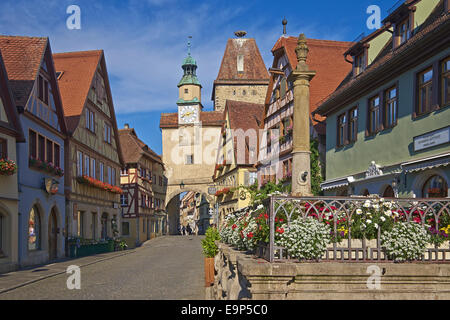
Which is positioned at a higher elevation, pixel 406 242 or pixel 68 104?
pixel 68 104

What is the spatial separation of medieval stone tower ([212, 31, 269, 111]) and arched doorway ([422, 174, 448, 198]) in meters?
49.1

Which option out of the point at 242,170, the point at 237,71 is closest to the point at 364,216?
the point at 242,170

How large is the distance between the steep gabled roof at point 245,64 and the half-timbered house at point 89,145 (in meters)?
33.4

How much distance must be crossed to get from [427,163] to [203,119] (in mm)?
47696

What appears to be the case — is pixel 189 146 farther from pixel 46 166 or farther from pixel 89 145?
pixel 46 166

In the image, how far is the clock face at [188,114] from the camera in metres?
60.3

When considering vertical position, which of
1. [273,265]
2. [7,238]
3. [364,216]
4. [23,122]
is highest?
[23,122]

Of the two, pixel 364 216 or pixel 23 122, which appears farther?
pixel 23 122

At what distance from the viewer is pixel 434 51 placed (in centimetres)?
1301

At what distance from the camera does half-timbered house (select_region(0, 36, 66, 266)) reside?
58.1 feet

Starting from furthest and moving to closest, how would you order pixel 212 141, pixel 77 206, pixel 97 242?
pixel 212 141
pixel 97 242
pixel 77 206

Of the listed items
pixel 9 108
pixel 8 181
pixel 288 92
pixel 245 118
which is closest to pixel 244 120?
pixel 245 118
